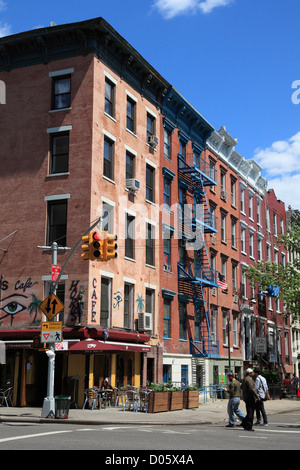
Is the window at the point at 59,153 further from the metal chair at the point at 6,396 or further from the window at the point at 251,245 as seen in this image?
the window at the point at 251,245

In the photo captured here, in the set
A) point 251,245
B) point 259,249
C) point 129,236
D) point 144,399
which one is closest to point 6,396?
point 144,399

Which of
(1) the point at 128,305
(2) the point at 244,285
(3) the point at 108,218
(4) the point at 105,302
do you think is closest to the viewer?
(4) the point at 105,302

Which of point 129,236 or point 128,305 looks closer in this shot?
point 128,305

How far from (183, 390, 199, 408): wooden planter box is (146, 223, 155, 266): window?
7.96 metres

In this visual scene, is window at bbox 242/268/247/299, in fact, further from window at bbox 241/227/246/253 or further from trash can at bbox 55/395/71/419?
trash can at bbox 55/395/71/419

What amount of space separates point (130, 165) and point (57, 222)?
581 centimetres

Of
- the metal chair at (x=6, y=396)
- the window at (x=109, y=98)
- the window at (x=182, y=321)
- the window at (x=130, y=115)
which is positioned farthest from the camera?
the window at (x=182, y=321)

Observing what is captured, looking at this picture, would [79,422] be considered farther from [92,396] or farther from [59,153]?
[59,153]

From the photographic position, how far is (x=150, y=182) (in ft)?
107

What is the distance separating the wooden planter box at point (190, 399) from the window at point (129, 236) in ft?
24.5

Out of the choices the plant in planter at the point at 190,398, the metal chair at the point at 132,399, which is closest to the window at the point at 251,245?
the plant in planter at the point at 190,398

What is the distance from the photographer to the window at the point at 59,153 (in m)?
27.6

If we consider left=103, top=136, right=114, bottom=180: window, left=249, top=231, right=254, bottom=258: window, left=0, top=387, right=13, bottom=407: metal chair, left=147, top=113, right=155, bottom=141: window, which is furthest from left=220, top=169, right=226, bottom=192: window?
A: left=0, top=387, right=13, bottom=407: metal chair

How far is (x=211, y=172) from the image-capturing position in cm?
4144
